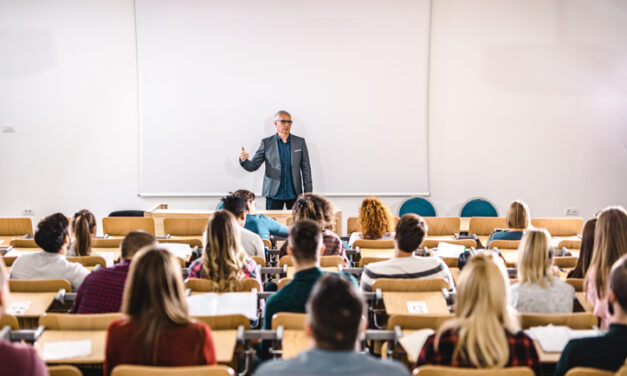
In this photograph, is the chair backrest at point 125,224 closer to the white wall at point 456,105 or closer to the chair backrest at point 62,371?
the white wall at point 456,105

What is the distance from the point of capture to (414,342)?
282 cm

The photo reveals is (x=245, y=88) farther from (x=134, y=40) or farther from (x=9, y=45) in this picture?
(x=9, y=45)

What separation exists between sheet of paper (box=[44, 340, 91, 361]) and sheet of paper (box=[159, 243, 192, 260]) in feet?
6.10

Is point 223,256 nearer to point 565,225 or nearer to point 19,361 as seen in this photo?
point 19,361

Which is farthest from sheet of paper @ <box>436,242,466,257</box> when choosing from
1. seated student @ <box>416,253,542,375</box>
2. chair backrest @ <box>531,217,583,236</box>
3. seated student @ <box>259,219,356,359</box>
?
seated student @ <box>416,253,542,375</box>

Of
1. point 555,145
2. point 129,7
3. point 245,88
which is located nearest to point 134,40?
point 129,7

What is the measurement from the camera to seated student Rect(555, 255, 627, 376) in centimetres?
259

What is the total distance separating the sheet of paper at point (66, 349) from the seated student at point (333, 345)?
120 centimetres

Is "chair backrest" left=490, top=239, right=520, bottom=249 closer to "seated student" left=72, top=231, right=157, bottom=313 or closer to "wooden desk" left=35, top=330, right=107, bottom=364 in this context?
"seated student" left=72, top=231, right=157, bottom=313

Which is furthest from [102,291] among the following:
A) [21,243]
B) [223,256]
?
[21,243]

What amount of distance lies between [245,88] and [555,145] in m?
4.55

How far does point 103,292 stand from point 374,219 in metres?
2.49

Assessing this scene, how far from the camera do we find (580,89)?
8.58m

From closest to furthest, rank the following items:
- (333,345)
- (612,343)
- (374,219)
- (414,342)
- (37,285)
→ (333,345)
(612,343)
(414,342)
(37,285)
(374,219)
